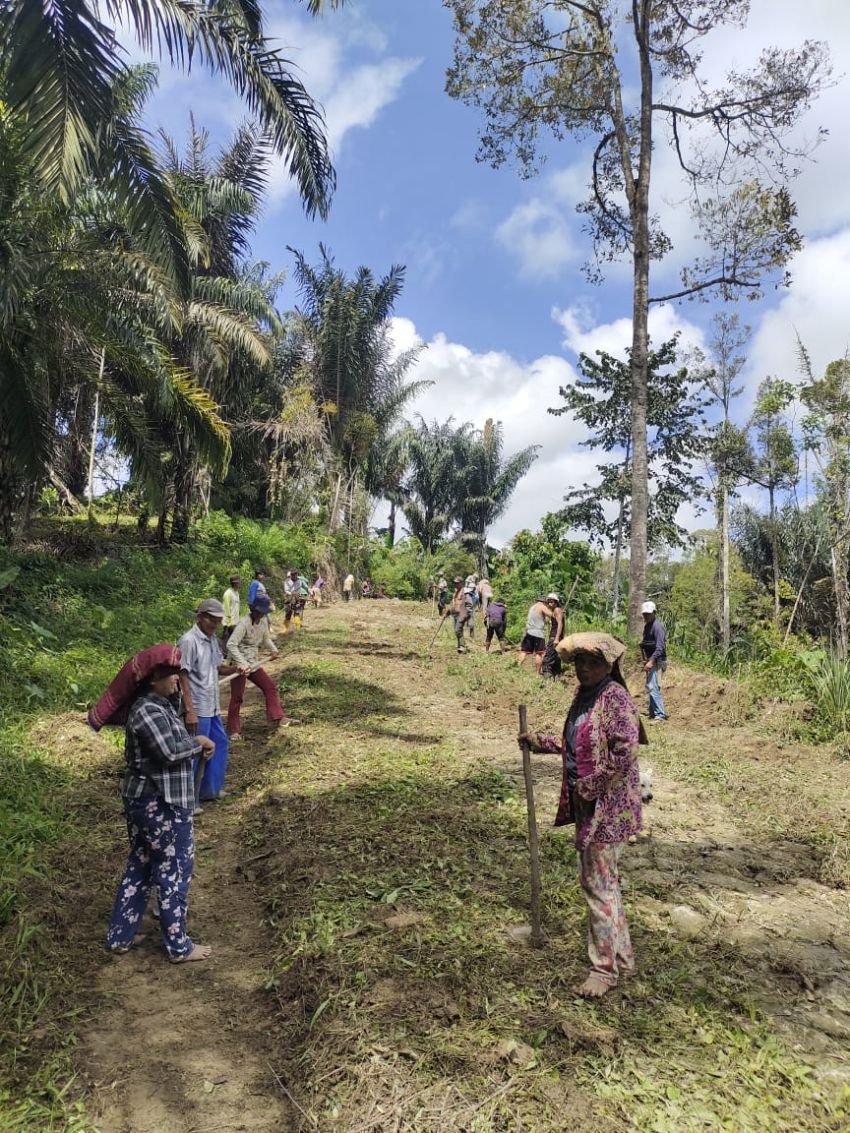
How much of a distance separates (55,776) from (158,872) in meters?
2.93

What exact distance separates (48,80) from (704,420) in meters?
21.5

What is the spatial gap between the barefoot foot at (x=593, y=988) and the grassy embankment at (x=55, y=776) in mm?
2098

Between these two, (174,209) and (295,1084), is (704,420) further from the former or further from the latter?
(295,1084)

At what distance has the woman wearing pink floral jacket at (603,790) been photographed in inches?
134

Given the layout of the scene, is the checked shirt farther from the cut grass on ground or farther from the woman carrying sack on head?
the cut grass on ground

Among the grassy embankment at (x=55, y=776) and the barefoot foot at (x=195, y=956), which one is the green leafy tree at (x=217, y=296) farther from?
the barefoot foot at (x=195, y=956)

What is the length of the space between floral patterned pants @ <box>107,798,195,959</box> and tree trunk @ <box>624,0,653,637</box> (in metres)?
10.9

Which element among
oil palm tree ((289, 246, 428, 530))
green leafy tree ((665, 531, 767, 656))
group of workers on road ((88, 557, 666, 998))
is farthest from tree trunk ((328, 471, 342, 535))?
group of workers on road ((88, 557, 666, 998))

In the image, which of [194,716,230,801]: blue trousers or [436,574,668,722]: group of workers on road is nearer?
[194,716,230,801]: blue trousers

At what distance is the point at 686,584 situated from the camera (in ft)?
158

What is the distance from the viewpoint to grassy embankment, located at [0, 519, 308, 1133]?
3.12m

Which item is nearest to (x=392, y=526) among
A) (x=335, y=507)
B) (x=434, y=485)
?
(x=434, y=485)

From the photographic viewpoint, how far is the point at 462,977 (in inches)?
138

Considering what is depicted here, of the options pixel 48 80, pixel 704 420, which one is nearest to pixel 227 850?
pixel 48 80
